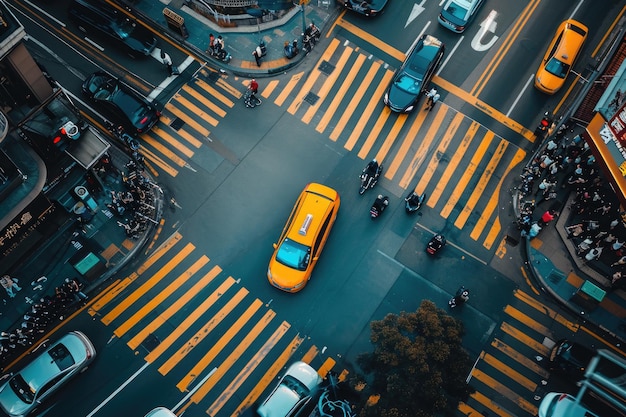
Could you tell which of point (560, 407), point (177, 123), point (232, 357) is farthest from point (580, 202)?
point (177, 123)

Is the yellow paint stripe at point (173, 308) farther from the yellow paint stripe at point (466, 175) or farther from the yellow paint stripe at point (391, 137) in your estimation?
the yellow paint stripe at point (466, 175)

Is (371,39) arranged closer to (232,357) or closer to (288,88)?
(288,88)

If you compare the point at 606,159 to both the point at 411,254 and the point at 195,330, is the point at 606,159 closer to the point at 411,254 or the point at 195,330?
the point at 411,254

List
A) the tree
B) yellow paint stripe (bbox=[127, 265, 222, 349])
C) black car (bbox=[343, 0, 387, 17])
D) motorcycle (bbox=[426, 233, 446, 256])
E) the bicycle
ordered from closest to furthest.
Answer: the tree, yellow paint stripe (bbox=[127, 265, 222, 349]), motorcycle (bbox=[426, 233, 446, 256]), the bicycle, black car (bbox=[343, 0, 387, 17])

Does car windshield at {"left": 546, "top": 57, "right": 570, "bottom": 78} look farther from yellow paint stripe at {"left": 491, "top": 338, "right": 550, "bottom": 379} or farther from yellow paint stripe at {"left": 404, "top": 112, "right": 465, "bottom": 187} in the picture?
yellow paint stripe at {"left": 491, "top": 338, "right": 550, "bottom": 379}

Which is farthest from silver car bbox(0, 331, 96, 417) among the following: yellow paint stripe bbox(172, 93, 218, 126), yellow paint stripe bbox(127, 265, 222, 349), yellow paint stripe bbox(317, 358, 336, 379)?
yellow paint stripe bbox(172, 93, 218, 126)

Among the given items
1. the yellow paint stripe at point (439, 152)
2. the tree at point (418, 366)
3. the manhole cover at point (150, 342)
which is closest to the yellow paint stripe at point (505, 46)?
the yellow paint stripe at point (439, 152)
